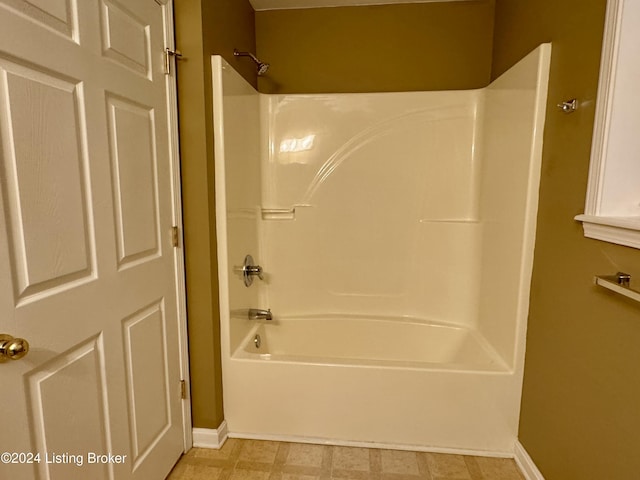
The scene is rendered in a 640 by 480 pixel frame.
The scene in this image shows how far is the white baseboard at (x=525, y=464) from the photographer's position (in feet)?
4.99

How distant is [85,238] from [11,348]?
37cm

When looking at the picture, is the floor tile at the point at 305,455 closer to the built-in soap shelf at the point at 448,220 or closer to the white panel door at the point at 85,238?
the white panel door at the point at 85,238

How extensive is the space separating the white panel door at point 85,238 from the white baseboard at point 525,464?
64.4 inches

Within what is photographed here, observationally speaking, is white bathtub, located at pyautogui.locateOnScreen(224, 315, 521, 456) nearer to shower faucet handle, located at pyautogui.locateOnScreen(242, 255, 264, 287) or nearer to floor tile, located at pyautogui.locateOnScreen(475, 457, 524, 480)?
floor tile, located at pyautogui.locateOnScreen(475, 457, 524, 480)

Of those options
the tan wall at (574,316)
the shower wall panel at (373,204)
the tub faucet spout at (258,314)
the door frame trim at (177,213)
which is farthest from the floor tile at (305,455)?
the tan wall at (574,316)

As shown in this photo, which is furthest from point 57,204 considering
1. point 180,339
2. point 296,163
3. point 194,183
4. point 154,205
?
point 296,163

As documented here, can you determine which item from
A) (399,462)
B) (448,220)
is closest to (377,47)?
(448,220)

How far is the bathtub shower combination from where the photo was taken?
1697 mm

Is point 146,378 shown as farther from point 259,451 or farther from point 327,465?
point 327,465

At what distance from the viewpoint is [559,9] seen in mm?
1394

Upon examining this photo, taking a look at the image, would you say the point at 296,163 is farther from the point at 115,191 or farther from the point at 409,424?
the point at 409,424

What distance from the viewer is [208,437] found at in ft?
5.82

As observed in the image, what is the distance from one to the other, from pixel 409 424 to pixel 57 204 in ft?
5.66

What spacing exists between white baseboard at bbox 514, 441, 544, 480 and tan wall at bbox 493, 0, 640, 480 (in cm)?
4
